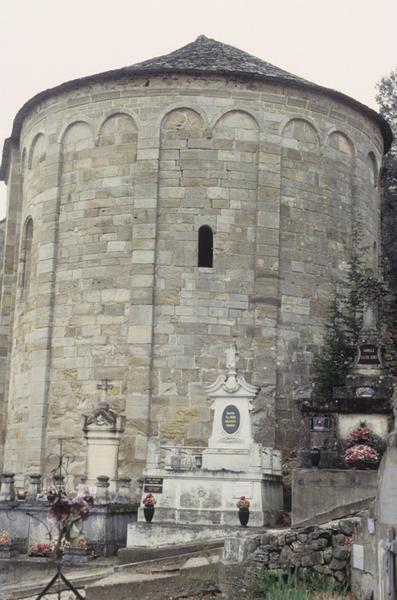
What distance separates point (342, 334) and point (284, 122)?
16.9 ft

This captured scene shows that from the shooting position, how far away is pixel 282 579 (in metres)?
11.9

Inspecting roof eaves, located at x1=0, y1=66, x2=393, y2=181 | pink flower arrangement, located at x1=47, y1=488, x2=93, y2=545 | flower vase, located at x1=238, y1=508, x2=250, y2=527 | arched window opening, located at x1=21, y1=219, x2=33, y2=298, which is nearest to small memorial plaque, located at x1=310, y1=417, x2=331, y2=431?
flower vase, located at x1=238, y1=508, x2=250, y2=527

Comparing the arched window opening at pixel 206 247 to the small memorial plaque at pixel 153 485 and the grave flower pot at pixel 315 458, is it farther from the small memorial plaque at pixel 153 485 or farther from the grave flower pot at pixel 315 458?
the grave flower pot at pixel 315 458

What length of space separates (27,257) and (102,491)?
8412 millimetres

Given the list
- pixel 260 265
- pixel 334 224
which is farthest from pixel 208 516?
pixel 334 224

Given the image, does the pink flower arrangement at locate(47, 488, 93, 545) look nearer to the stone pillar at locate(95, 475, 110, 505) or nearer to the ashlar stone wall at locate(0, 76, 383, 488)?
the stone pillar at locate(95, 475, 110, 505)

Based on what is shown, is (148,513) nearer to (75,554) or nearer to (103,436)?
(75,554)

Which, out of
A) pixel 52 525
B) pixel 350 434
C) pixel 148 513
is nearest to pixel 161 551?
pixel 148 513

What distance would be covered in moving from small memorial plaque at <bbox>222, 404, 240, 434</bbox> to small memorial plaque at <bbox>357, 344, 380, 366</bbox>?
256 centimetres

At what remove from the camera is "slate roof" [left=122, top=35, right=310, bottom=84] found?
22.5m

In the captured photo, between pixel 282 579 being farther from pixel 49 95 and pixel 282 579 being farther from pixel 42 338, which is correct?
pixel 49 95

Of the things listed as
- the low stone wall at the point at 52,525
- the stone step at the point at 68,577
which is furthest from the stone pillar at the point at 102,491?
the stone step at the point at 68,577

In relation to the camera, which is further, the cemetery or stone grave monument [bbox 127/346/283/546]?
the cemetery

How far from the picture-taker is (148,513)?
1695 centimetres
